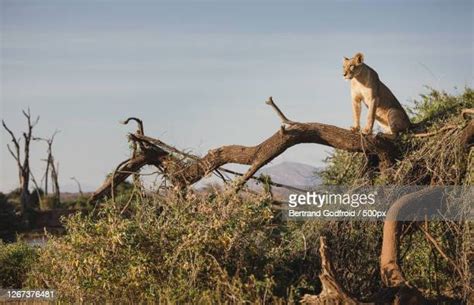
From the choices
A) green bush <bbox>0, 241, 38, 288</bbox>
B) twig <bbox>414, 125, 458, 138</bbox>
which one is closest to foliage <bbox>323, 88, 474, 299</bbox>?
twig <bbox>414, 125, 458, 138</bbox>

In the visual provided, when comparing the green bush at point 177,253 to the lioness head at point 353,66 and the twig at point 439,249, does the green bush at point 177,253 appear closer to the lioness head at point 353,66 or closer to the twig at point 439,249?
the twig at point 439,249

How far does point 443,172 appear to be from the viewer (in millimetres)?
12508

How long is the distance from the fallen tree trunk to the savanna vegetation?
38 centimetres

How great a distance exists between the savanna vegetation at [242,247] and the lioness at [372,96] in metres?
0.53

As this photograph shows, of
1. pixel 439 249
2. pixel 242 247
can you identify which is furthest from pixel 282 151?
pixel 439 249

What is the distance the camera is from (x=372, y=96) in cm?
1382

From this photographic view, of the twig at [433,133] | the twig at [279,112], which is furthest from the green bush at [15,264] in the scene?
the twig at [433,133]

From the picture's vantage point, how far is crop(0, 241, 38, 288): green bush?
1478cm

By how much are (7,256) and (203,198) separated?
16.7ft

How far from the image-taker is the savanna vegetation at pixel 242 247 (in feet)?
36.6

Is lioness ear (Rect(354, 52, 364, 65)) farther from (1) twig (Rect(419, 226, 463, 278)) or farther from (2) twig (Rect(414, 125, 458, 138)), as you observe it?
(1) twig (Rect(419, 226, 463, 278))

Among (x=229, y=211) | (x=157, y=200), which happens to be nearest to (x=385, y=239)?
(x=229, y=211)

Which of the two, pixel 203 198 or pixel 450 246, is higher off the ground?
pixel 203 198

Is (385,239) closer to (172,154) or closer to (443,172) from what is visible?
(443,172)
